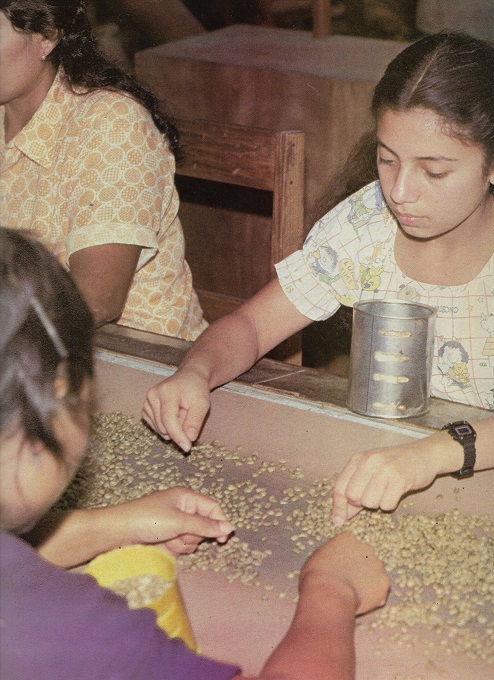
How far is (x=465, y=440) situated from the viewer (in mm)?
1312

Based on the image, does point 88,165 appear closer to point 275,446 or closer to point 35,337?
point 275,446

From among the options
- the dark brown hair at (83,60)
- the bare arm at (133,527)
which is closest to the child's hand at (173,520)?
the bare arm at (133,527)

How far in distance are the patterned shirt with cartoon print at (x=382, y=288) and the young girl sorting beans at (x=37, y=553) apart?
84 centimetres

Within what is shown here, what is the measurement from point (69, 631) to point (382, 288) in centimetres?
116

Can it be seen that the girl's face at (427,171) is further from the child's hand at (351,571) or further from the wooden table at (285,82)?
the wooden table at (285,82)

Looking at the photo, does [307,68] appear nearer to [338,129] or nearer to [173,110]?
[338,129]

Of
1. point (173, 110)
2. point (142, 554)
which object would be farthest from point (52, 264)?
point (173, 110)

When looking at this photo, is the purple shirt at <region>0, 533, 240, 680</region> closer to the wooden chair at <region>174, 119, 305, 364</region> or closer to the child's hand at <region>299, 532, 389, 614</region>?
the child's hand at <region>299, 532, 389, 614</region>

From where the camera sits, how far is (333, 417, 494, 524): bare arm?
129 centimetres

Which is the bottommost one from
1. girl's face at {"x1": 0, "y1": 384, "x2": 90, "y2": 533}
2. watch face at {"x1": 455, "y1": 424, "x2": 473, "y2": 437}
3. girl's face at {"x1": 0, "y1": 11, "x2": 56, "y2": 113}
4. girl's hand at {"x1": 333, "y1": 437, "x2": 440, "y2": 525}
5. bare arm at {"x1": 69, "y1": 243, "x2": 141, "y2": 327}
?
girl's hand at {"x1": 333, "y1": 437, "x2": 440, "y2": 525}

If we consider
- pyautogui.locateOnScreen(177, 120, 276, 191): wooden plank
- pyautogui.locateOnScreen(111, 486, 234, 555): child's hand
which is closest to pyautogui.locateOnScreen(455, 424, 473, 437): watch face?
pyautogui.locateOnScreen(111, 486, 234, 555): child's hand

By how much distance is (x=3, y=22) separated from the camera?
1.99m

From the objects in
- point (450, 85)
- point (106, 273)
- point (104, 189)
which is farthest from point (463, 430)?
point (104, 189)

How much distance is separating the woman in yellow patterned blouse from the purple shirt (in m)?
1.07
